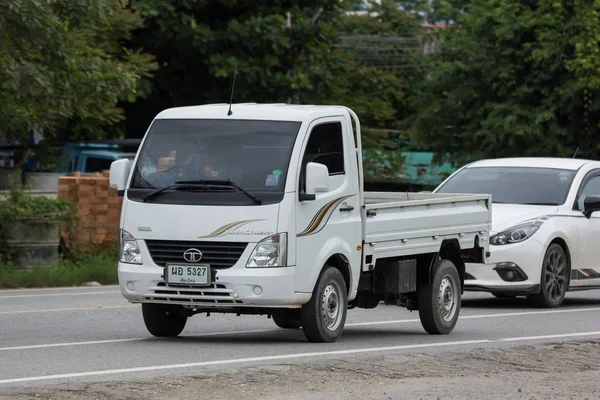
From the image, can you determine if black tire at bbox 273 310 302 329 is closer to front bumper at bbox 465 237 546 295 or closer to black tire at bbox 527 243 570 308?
front bumper at bbox 465 237 546 295

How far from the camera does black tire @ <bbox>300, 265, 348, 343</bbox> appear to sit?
38.9 feet

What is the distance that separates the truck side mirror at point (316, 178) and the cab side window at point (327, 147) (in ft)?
1.05

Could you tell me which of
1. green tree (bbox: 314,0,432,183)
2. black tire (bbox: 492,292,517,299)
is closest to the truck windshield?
black tire (bbox: 492,292,517,299)

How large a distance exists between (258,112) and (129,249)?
1.67 m

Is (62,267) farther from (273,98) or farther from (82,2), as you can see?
(273,98)

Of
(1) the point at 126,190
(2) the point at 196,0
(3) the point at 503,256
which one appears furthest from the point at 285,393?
(2) the point at 196,0

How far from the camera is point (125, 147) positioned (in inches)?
1281

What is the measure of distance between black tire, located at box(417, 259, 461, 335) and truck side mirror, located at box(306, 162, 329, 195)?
2.22 meters

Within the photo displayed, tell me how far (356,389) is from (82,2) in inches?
483

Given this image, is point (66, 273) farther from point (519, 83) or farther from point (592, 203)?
point (519, 83)

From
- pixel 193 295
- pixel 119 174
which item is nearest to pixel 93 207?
pixel 119 174

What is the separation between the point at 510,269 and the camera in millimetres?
16547

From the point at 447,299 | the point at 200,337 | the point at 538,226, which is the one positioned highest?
the point at 538,226

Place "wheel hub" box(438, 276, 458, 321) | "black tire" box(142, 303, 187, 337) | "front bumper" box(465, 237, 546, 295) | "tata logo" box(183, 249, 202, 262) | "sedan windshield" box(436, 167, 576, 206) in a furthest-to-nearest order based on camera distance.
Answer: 1. "sedan windshield" box(436, 167, 576, 206)
2. "front bumper" box(465, 237, 546, 295)
3. "wheel hub" box(438, 276, 458, 321)
4. "black tire" box(142, 303, 187, 337)
5. "tata logo" box(183, 249, 202, 262)
